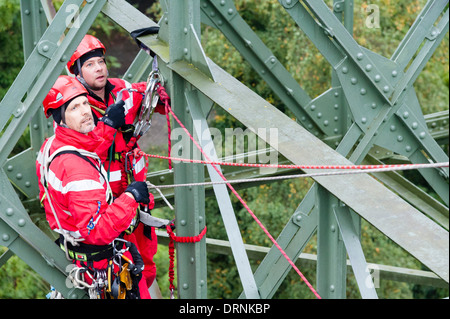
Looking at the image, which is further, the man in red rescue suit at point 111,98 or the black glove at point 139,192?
the man in red rescue suit at point 111,98

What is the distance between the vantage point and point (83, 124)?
3574 millimetres

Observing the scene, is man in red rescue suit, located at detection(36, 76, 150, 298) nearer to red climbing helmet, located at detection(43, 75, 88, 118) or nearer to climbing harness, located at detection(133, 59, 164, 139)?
red climbing helmet, located at detection(43, 75, 88, 118)

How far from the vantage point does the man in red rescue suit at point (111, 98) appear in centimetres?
406

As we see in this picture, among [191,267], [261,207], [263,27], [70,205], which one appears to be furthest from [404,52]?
[263,27]

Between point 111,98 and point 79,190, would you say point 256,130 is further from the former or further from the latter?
point 111,98

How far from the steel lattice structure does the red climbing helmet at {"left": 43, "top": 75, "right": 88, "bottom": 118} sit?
0.11 m

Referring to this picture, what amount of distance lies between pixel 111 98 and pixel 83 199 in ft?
3.22

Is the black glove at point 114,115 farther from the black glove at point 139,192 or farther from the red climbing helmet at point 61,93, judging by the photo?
the black glove at point 139,192

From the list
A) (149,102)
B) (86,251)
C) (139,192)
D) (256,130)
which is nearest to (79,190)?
(139,192)

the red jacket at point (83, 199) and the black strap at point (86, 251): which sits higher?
the red jacket at point (83, 199)

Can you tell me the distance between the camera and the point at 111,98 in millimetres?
4152

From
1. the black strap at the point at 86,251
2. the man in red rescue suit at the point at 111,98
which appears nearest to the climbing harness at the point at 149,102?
the man in red rescue suit at the point at 111,98

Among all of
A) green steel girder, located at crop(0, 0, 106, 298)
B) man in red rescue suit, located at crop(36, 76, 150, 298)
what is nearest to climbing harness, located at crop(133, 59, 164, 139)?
man in red rescue suit, located at crop(36, 76, 150, 298)

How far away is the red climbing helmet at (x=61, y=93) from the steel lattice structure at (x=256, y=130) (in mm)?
113
